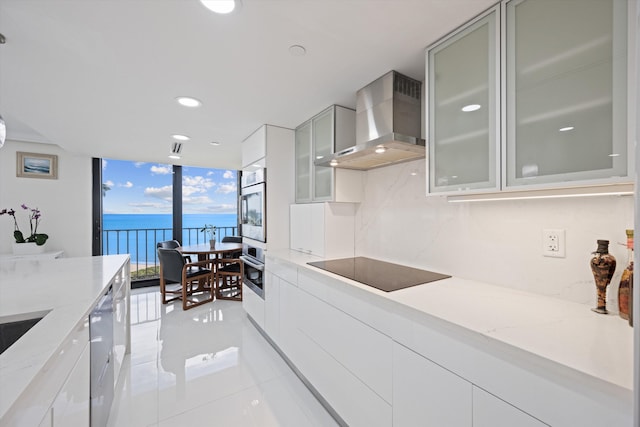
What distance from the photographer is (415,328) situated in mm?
1139

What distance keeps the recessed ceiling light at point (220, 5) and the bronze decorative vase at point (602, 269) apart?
6.07 feet

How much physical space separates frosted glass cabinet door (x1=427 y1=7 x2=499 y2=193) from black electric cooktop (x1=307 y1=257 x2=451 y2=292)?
568 millimetres

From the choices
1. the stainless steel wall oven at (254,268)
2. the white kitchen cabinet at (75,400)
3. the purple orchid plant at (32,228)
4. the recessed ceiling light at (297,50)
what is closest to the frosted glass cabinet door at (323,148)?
the recessed ceiling light at (297,50)

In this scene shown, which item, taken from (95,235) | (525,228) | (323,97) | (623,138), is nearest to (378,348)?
(525,228)

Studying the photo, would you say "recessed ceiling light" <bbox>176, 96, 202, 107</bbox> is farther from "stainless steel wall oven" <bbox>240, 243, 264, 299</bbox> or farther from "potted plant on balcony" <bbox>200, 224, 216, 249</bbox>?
"potted plant on balcony" <bbox>200, 224, 216, 249</bbox>

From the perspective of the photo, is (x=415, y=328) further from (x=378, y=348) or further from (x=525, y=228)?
(x=525, y=228)

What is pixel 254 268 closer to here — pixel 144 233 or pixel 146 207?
pixel 146 207

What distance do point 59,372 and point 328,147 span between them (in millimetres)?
2136

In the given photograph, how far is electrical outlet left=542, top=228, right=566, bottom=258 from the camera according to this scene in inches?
48.5

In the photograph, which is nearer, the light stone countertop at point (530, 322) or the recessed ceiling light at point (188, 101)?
the light stone countertop at point (530, 322)

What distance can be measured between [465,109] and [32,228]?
5526 mm

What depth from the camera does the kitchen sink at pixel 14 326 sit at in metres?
1.08

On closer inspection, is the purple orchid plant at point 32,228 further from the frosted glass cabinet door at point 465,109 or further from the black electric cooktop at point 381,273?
the frosted glass cabinet door at point 465,109

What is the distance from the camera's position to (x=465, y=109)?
4.43ft
